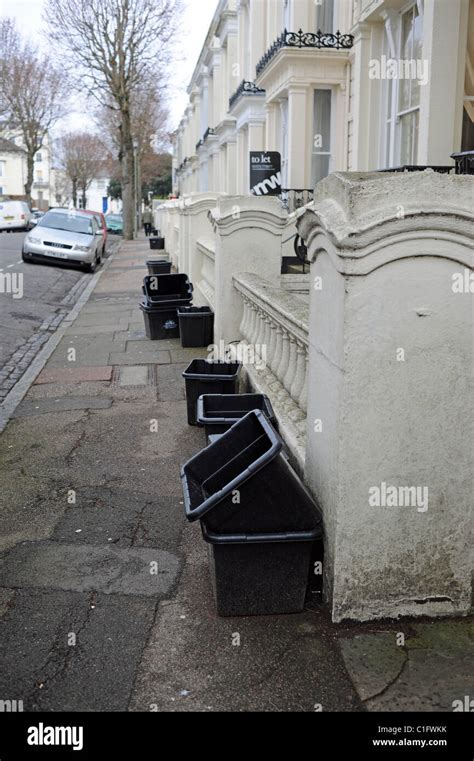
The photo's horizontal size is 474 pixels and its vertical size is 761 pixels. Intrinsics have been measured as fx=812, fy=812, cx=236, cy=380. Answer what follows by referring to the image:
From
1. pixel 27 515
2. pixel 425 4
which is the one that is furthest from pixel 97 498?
pixel 425 4

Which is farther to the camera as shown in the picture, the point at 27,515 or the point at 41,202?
the point at 41,202

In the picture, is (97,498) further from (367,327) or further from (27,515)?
(367,327)

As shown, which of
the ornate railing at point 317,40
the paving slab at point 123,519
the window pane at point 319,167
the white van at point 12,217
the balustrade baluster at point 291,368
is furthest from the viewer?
the white van at point 12,217

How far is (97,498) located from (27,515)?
1.52ft

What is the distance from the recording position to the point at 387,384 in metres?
3.28

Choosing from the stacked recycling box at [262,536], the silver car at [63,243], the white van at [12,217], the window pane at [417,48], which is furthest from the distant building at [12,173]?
the stacked recycling box at [262,536]

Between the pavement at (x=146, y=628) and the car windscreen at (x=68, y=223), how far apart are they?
65.8ft

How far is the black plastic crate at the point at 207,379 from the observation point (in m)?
6.62

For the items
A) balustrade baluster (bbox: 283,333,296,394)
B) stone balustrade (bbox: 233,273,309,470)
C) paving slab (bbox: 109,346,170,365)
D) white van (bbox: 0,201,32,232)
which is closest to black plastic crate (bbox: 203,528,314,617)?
stone balustrade (bbox: 233,273,309,470)

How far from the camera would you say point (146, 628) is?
353cm

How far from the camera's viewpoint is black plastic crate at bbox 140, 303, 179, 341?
10.9 m

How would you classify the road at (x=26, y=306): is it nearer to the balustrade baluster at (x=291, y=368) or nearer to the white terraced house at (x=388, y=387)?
the balustrade baluster at (x=291, y=368)

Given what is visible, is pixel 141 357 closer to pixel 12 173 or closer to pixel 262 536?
pixel 262 536

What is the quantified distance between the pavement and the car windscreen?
789 inches
